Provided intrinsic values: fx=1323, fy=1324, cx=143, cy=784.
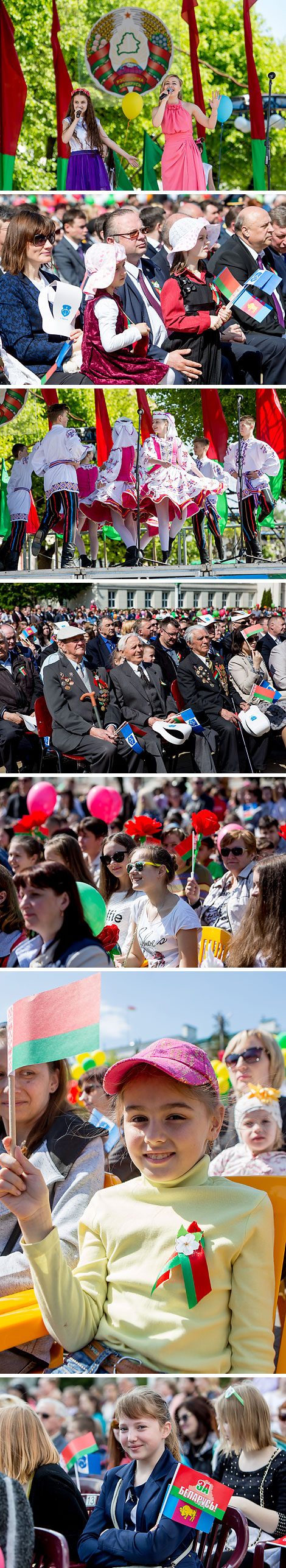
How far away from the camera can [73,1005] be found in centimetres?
311

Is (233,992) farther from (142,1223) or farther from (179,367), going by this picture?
(179,367)

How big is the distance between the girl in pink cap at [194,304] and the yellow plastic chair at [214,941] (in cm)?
326

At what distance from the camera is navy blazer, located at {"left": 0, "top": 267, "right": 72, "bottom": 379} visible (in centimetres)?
654

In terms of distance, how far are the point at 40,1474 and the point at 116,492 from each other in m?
5.26

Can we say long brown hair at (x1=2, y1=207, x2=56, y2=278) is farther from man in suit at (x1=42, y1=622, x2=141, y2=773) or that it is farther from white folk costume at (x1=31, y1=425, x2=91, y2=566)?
man in suit at (x1=42, y1=622, x2=141, y2=773)

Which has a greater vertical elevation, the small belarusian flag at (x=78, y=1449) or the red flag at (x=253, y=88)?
the red flag at (x=253, y=88)

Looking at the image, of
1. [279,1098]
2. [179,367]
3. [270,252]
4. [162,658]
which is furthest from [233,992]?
[270,252]

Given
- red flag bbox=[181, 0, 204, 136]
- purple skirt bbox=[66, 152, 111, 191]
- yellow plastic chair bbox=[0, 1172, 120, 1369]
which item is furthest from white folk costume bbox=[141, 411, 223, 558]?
yellow plastic chair bbox=[0, 1172, 120, 1369]

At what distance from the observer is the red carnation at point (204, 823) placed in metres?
5.34

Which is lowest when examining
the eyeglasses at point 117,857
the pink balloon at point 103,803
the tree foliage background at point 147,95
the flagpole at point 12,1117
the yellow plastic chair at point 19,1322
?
the yellow plastic chair at point 19,1322

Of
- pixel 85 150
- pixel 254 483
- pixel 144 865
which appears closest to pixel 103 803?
pixel 144 865

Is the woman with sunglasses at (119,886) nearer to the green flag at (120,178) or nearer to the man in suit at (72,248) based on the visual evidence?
the man in suit at (72,248)

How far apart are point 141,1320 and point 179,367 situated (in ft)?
16.3

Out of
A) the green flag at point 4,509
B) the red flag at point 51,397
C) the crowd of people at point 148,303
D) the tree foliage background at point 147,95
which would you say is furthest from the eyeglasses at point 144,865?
the tree foliage background at point 147,95
